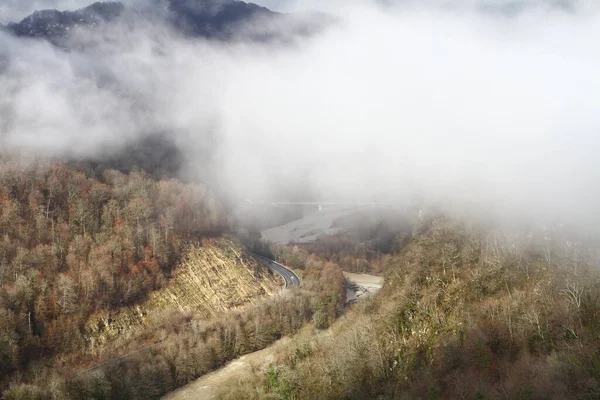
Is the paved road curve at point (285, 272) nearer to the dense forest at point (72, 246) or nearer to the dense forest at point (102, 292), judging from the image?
the dense forest at point (102, 292)

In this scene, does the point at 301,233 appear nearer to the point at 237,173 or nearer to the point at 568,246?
the point at 237,173

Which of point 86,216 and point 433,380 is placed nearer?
point 433,380

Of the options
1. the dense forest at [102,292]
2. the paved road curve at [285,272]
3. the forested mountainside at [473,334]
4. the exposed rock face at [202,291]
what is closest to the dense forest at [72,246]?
the dense forest at [102,292]

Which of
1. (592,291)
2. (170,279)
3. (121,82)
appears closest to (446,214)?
(592,291)

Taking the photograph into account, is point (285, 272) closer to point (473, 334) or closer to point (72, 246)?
point (72, 246)

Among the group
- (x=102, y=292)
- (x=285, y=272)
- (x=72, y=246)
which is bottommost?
(x=285, y=272)

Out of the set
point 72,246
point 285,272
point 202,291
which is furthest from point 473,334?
point 285,272

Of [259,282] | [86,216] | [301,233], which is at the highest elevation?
[86,216]
